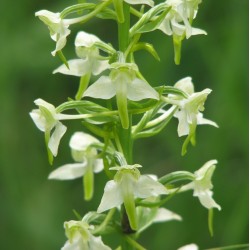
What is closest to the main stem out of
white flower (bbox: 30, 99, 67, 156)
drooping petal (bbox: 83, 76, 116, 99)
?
drooping petal (bbox: 83, 76, 116, 99)

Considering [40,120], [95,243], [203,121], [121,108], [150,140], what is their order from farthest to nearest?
[150,140], [203,121], [40,120], [95,243], [121,108]

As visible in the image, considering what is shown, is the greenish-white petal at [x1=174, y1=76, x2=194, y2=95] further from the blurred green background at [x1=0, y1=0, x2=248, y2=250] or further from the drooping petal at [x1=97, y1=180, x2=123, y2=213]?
the blurred green background at [x1=0, y1=0, x2=248, y2=250]

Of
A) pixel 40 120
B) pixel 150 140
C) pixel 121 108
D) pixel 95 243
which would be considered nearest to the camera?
pixel 121 108

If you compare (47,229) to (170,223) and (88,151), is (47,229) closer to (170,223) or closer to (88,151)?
(170,223)

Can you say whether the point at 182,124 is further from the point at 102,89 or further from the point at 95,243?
the point at 95,243

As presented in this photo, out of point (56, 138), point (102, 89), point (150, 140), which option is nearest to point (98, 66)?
point (102, 89)

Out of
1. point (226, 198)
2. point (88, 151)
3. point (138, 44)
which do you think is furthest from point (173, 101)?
point (226, 198)

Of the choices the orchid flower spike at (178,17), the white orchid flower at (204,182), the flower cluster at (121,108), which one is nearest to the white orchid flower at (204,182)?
the white orchid flower at (204,182)
